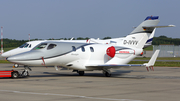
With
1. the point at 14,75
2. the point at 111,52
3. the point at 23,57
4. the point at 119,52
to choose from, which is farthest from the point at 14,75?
the point at 119,52

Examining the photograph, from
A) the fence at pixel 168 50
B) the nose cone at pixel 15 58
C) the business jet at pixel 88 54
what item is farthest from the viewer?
the fence at pixel 168 50

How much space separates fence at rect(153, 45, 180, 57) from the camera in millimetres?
74125

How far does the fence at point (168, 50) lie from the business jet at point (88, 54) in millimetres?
49748

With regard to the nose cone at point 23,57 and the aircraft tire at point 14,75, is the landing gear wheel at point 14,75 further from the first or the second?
the nose cone at point 23,57

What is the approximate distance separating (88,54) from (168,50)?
5728cm

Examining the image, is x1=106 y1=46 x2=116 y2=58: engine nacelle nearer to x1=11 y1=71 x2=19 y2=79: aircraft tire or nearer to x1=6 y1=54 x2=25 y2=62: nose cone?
x1=6 y1=54 x2=25 y2=62: nose cone

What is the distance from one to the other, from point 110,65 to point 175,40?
74.8 m

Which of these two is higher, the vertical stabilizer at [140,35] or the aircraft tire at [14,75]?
the vertical stabilizer at [140,35]

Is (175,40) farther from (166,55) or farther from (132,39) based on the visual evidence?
(132,39)

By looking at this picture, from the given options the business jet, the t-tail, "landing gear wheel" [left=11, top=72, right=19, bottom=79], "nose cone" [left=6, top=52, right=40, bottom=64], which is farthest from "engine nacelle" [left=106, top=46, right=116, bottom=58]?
"landing gear wheel" [left=11, top=72, right=19, bottom=79]

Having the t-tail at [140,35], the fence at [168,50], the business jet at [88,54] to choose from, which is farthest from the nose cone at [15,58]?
the fence at [168,50]

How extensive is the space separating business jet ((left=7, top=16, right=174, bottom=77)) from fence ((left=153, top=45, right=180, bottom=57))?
49.7m

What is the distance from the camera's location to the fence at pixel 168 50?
243 feet

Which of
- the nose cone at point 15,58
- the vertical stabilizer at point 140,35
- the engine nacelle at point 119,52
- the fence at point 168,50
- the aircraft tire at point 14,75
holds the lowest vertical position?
the aircraft tire at point 14,75
